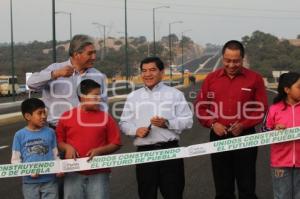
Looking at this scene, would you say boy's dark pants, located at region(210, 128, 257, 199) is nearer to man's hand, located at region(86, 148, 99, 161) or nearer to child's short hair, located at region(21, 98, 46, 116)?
man's hand, located at region(86, 148, 99, 161)

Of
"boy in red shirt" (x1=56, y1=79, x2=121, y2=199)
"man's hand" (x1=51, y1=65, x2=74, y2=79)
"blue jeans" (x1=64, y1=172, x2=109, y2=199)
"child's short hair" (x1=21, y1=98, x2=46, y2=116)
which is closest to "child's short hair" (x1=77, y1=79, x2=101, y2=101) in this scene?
"boy in red shirt" (x1=56, y1=79, x2=121, y2=199)

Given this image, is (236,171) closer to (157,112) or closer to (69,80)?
(157,112)

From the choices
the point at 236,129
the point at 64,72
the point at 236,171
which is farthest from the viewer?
the point at 236,171

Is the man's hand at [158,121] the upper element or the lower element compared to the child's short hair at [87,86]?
lower

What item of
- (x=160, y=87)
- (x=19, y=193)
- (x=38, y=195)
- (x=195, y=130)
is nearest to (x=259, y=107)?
(x=160, y=87)

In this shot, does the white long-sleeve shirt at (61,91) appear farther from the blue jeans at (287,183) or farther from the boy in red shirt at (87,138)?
the blue jeans at (287,183)

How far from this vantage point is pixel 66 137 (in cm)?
531

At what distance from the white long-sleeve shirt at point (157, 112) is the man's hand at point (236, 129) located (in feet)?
1.61

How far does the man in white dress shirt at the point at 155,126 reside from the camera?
561 cm

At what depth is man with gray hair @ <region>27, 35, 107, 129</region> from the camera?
17.7 ft

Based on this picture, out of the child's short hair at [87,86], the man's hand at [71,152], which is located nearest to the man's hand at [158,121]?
the child's short hair at [87,86]

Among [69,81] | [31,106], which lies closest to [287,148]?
[69,81]

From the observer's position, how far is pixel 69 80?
545 centimetres

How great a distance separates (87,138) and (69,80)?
58cm
